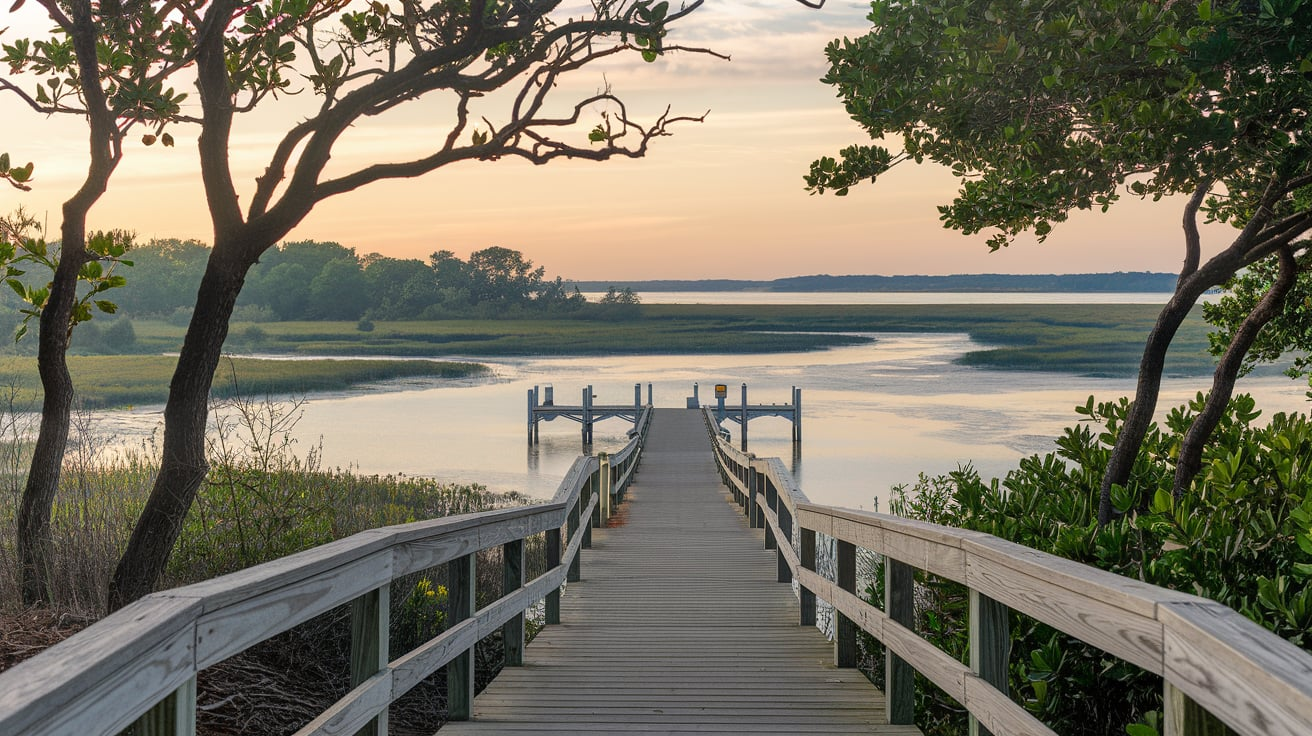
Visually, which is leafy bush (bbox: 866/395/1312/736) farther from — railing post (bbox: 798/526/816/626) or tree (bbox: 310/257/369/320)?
tree (bbox: 310/257/369/320)

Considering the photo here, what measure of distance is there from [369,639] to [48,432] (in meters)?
3.85

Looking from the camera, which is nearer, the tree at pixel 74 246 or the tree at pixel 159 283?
the tree at pixel 74 246

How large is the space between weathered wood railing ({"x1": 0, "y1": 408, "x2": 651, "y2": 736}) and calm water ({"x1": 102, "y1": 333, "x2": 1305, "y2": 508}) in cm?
1064

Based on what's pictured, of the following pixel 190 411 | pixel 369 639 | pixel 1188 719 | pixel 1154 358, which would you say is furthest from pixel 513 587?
pixel 1154 358

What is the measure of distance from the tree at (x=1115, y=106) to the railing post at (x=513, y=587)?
302 cm

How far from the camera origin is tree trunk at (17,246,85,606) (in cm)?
586

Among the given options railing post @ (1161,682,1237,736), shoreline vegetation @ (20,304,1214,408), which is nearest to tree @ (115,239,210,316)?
shoreline vegetation @ (20,304,1214,408)

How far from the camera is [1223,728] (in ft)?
5.98

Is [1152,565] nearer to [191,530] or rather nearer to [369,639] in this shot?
[369,639]

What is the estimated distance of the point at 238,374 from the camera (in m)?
54.9

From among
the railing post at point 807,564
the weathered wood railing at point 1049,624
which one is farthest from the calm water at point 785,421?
the weathered wood railing at point 1049,624

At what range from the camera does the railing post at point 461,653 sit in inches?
162

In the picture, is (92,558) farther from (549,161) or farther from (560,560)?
(549,161)

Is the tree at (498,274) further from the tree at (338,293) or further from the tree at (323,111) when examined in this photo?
the tree at (323,111)
